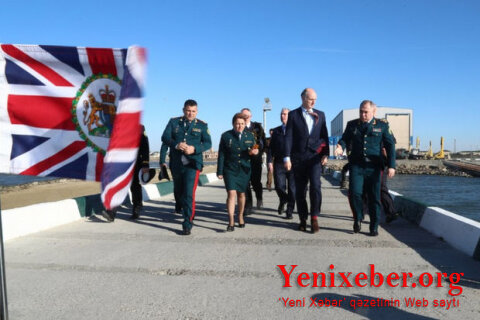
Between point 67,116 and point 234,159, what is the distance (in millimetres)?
3884

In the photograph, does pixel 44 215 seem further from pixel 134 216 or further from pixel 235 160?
pixel 235 160

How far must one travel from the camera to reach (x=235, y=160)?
6.20m

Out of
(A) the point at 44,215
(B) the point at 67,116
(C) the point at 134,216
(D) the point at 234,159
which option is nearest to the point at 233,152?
(D) the point at 234,159

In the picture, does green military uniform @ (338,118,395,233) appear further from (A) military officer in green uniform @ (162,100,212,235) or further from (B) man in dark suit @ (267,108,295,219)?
(A) military officer in green uniform @ (162,100,212,235)

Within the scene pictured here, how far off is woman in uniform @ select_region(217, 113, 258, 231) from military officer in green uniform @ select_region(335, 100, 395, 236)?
144 cm

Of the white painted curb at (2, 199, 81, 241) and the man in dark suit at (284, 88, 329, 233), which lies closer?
the white painted curb at (2, 199, 81, 241)

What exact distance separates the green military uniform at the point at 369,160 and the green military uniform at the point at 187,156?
2163mm

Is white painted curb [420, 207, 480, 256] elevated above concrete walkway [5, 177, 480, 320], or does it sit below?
above

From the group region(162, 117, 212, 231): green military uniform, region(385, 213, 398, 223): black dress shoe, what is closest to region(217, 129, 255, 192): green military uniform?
region(162, 117, 212, 231): green military uniform

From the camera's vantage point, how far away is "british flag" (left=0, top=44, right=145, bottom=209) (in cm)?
222

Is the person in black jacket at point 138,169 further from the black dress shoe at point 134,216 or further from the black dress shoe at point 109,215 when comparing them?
the black dress shoe at point 109,215

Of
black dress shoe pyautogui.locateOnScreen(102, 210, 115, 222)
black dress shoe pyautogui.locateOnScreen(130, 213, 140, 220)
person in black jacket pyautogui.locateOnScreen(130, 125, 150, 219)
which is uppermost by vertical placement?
person in black jacket pyautogui.locateOnScreen(130, 125, 150, 219)

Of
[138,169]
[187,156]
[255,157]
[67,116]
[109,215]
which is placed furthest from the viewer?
[255,157]

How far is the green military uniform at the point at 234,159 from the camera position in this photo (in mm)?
6180
